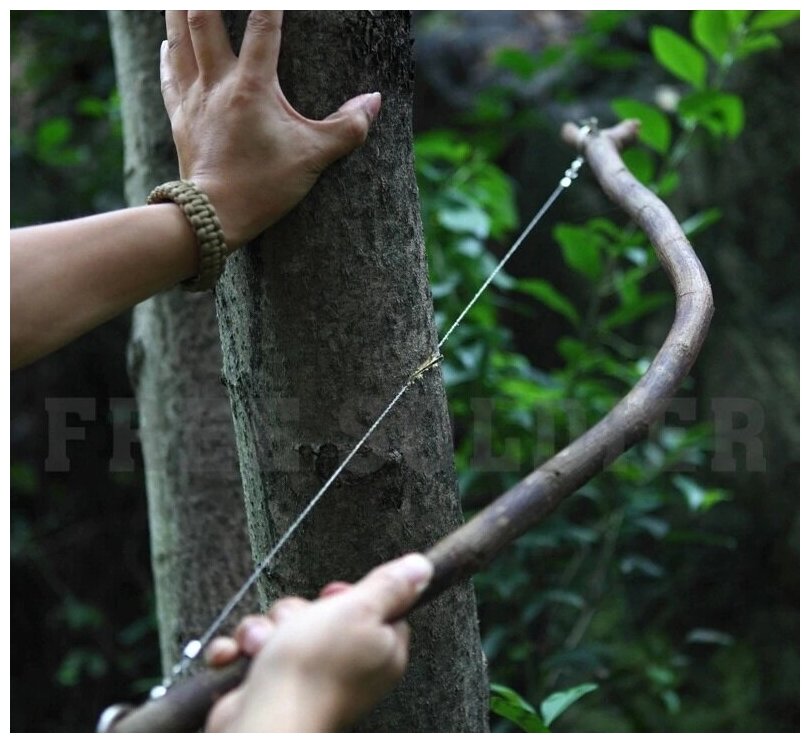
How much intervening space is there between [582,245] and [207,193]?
885 millimetres

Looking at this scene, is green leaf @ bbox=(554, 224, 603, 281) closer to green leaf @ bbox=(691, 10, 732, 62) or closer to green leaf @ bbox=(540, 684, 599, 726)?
green leaf @ bbox=(691, 10, 732, 62)

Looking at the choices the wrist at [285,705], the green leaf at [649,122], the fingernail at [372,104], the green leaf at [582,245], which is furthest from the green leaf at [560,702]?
the green leaf at [649,122]

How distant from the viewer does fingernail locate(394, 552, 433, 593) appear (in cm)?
49

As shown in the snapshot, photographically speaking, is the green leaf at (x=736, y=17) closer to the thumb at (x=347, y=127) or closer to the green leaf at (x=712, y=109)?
the green leaf at (x=712, y=109)

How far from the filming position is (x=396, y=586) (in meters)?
0.48

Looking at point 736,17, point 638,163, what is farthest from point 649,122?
point 736,17

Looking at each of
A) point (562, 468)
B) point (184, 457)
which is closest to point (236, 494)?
point (184, 457)

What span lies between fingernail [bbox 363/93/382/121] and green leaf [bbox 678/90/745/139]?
2.92ft

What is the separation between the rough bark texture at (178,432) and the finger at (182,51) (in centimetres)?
58

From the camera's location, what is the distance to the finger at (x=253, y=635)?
19.1 inches

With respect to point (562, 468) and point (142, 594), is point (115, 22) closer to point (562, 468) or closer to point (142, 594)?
point (562, 468)

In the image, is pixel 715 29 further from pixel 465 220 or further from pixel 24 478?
pixel 24 478

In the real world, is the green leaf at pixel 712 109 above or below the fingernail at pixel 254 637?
above

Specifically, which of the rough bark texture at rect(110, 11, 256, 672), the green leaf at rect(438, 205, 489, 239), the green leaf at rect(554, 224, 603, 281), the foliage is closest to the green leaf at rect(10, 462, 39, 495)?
the rough bark texture at rect(110, 11, 256, 672)
